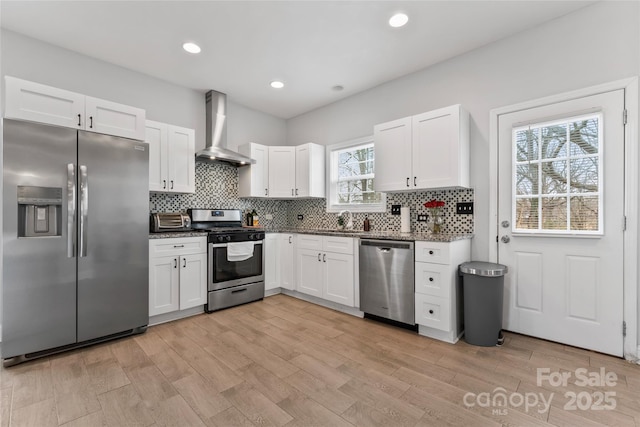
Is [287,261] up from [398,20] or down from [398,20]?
down

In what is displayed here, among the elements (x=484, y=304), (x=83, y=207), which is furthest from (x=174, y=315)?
(x=484, y=304)

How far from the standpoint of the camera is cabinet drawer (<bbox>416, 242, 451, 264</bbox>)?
8.32 ft

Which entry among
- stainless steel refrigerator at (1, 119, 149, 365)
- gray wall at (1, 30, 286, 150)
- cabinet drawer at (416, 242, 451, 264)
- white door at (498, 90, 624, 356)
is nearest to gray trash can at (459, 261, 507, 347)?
cabinet drawer at (416, 242, 451, 264)

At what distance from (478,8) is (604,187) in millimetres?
1770

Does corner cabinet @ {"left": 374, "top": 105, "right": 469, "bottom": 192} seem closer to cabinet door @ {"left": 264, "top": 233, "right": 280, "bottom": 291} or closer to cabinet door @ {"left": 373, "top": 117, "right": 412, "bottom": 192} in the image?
cabinet door @ {"left": 373, "top": 117, "right": 412, "bottom": 192}

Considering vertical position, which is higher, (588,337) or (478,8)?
(478,8)

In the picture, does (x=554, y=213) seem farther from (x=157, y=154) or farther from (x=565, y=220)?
(x=157, y=154)

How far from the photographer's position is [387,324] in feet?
9.81

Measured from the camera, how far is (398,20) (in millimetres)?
2480

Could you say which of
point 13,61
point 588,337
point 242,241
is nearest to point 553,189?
point 588,337

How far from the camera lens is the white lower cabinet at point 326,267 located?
3.27 metres

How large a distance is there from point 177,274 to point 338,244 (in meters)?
1.81

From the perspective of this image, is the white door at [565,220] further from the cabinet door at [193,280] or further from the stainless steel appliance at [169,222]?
the stainless steel appliance at [169,222]

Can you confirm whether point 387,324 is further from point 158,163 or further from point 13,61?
point 13,61
